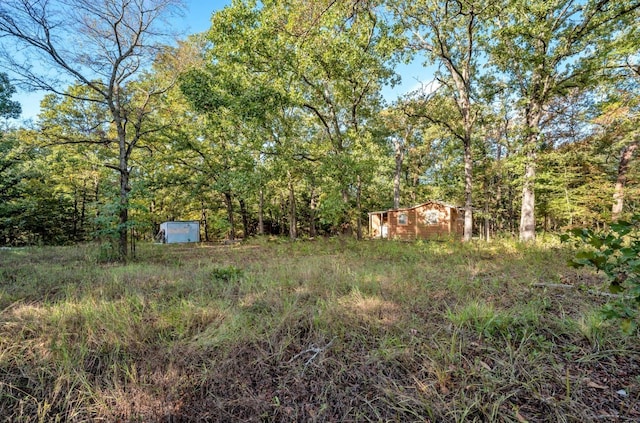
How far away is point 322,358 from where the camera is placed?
2156 millimetres

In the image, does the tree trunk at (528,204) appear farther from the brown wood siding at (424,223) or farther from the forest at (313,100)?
the brown wood siding at (424,223)

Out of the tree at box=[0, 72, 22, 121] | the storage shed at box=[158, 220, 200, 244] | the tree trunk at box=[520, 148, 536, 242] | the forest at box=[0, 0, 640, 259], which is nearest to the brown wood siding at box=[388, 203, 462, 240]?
the forest at box=[0, 0, 640, 259]

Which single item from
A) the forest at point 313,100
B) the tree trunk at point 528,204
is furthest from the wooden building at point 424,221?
the tree trunk at point 528,204

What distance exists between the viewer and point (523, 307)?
9.12 ft

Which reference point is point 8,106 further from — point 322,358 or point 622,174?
point 622,174

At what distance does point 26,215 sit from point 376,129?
19.4m

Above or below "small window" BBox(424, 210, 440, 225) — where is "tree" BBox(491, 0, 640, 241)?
above

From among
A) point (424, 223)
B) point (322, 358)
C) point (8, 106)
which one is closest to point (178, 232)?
point (8, 106)

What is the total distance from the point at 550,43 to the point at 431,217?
10994mm

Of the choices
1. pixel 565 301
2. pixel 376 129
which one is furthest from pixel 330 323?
pixel 376 129

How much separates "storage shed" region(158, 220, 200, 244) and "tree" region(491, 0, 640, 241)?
19.4m

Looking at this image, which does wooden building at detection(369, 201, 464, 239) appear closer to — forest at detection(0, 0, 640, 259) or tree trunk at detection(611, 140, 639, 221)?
forest at detection(0, 0, 640, 259)

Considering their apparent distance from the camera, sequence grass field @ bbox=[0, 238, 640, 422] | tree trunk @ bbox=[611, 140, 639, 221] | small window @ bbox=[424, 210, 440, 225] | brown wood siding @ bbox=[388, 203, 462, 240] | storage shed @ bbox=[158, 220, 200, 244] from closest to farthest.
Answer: grass field @ bbox=[0, 238, 640, 422]
tree trunk @ bbox=[611, 140, 639, 221]
brown wood siding @ bbox=[388, 203, 462, 240]
small window @ bbox=[424, 210, 440, 225]
storage shed @ bbox=[158, 220, 200, 244]

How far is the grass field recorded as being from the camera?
1.73 m
